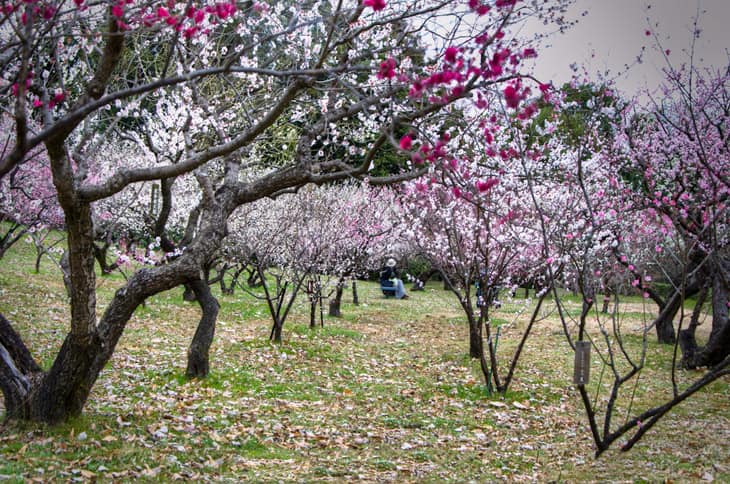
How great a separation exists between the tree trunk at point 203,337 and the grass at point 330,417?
0.24 m

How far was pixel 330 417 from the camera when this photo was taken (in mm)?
8555

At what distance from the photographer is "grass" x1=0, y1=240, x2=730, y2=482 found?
20.2 feet

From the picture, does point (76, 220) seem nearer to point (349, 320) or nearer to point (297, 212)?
point (297, 212)

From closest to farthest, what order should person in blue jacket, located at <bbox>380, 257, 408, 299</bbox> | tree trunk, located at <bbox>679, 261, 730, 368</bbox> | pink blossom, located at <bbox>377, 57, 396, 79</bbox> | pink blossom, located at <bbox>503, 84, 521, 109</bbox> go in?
pink blossom, located at <bbox>503, 84, 521, 109</bbox>
pink blossom, located at <bbox>377, 57, 396, 79</bbox>
tree trunk, located at <bbox>679, 261, 730, 368</bbox>
person in blue jacket, located at <bbox>380, 257, 408, 299</bbox>

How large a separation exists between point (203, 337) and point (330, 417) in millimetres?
2402

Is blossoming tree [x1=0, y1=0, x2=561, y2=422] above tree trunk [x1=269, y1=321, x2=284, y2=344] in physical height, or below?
above

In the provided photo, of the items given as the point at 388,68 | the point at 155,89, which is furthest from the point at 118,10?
the point at 155,89

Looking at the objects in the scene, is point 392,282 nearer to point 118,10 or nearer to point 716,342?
Result: point 716,342

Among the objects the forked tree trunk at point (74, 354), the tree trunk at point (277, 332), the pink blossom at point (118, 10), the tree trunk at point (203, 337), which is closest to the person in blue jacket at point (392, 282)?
the tree trunk at point (277, 332)

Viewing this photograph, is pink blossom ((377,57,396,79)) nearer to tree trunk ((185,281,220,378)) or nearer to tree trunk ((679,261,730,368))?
tree trunk ((185,281,220,378))

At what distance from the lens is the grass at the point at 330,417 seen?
243 inches

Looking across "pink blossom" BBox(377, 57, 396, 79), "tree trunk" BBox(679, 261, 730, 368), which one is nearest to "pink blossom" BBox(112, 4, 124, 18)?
"pink blossom" BBox(377, 57, 396, 79)

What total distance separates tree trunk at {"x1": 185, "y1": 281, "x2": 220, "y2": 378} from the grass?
0.24 m

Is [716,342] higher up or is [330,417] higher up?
[716,342]
